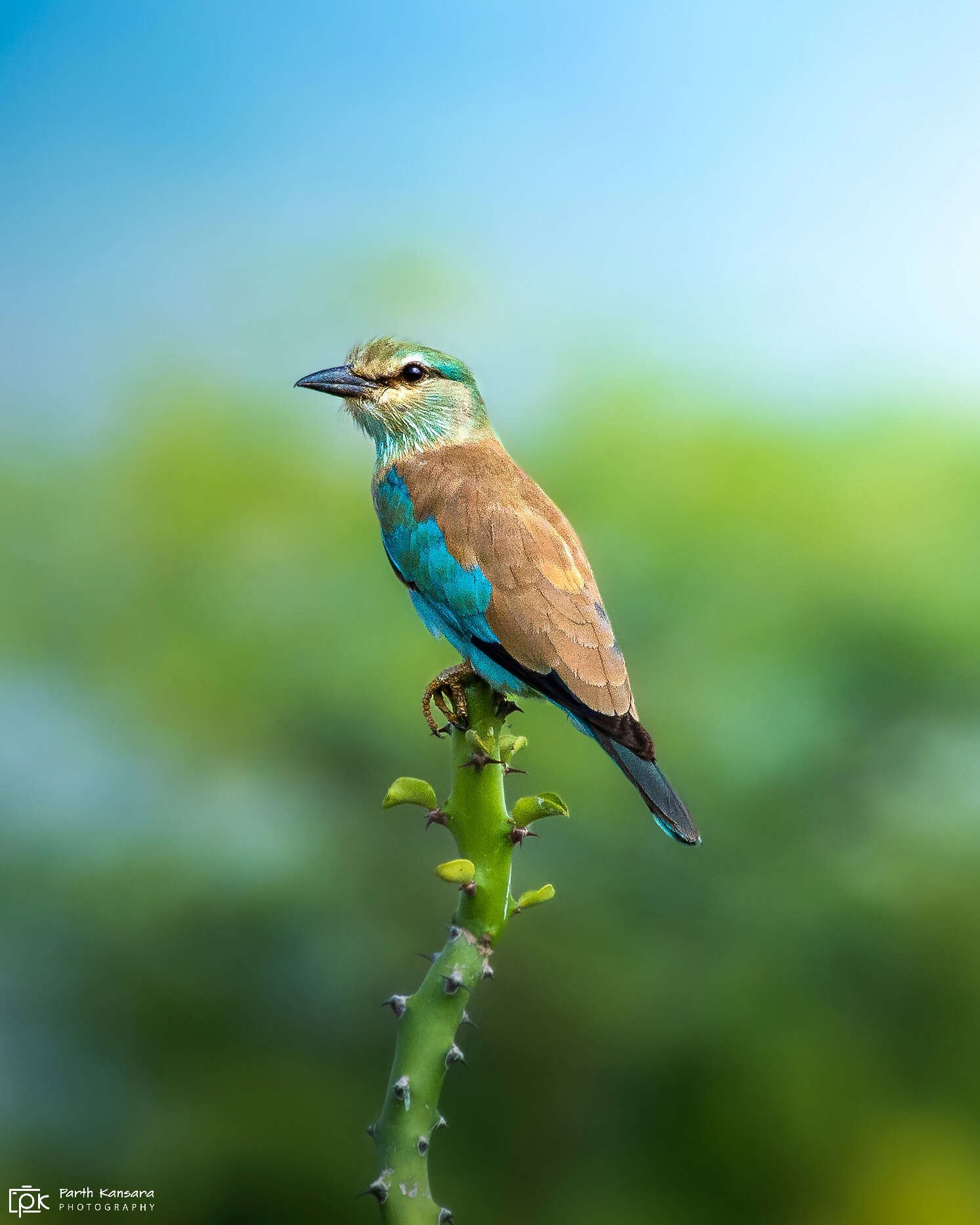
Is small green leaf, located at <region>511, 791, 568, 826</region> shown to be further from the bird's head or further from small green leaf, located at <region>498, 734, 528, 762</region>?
the bird's head

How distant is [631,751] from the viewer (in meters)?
2.11

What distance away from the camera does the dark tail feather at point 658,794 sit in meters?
2.00

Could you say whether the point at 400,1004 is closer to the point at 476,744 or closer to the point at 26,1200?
the point at 476,744

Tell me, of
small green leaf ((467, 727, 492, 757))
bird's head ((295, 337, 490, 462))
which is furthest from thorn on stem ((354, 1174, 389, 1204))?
bird's head ((295, 337, 490, 462))

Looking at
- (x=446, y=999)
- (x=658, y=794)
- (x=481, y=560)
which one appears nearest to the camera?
(x=446, y=999)

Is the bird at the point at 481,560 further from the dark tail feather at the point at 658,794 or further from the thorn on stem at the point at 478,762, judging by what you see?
the thorn on stem at the point at 478,762

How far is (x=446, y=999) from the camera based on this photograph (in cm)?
192

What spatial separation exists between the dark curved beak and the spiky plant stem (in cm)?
107

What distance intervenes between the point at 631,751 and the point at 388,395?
1.12 metres

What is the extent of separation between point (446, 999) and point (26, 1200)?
255cm

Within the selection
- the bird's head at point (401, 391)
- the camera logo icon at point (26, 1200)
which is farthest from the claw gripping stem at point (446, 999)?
the camera logo icon at point (26, 1200)

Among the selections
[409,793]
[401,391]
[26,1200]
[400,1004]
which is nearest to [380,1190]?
[400,1004]

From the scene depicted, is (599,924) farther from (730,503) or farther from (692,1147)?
(730,503)

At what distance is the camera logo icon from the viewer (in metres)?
3.62
